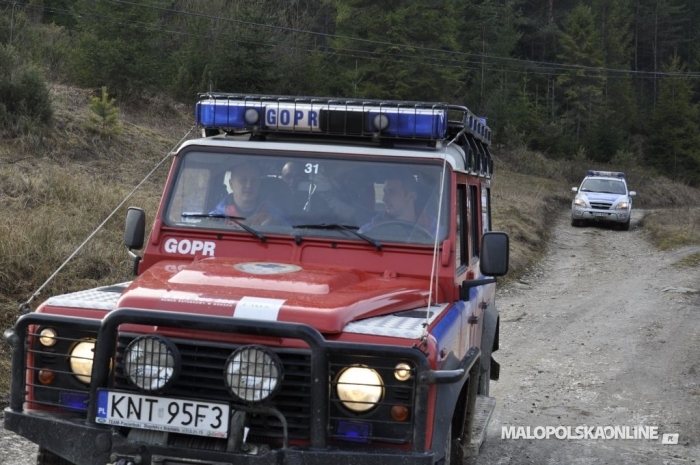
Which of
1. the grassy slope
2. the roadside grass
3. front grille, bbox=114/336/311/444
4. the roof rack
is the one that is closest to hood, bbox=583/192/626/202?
the roadside grass

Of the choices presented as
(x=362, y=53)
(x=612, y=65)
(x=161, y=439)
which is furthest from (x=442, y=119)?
(x=612, y=65)

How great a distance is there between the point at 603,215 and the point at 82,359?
82.9 ft

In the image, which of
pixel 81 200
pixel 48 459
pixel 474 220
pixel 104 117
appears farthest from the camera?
pixel 104 117

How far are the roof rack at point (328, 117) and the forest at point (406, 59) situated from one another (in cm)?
1245

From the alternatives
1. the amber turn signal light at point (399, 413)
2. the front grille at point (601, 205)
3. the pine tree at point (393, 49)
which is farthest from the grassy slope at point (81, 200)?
the pine tree at point (393, 49)

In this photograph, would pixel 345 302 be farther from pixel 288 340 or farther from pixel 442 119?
pixel 442 119

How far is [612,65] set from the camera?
66.8m

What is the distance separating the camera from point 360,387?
3.87m

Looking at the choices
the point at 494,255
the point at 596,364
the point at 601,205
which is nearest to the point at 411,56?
the point at 601,205

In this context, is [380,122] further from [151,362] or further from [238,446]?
[238,446]

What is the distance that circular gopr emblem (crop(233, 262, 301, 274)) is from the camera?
15.1 ft

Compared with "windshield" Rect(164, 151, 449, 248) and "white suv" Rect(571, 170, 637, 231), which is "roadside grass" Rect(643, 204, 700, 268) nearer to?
"white suv" Rect(571, 170, 637, 231)

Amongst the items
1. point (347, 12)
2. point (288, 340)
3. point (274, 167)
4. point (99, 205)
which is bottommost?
point (99, 205)

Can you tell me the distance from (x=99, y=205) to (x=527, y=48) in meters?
63.0
